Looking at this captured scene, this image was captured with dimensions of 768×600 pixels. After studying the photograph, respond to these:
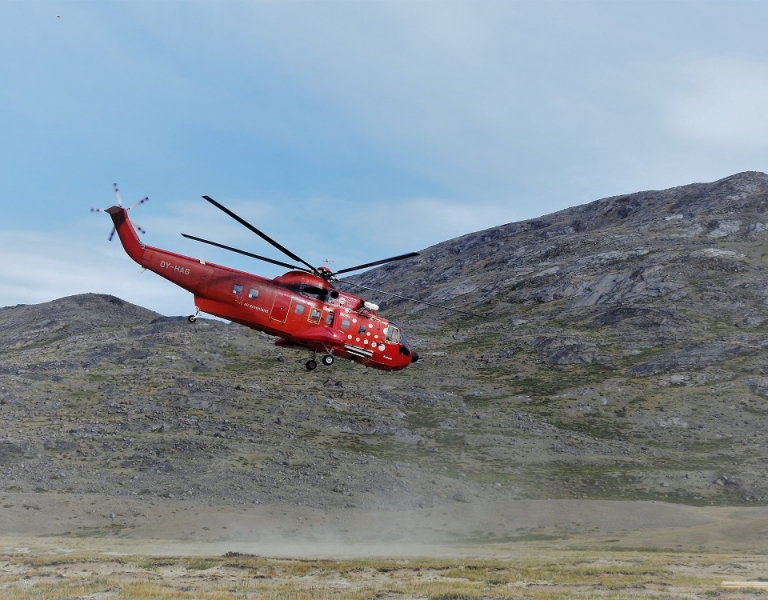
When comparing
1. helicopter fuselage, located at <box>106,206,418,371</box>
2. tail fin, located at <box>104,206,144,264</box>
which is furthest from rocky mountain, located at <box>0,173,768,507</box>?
tail fin, located at <box>104,206,144,264</box>

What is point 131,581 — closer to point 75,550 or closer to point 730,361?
point 75,550

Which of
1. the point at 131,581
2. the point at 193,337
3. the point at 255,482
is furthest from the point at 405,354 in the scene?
the point at 193,337

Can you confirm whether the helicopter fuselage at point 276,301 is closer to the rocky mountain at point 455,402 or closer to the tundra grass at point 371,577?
the tundra grass at point 371,577

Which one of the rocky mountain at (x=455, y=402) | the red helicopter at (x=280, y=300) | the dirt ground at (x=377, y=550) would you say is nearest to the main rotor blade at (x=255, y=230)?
the red helicopter at (x=280, y=300)

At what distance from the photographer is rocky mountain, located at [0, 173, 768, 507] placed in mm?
77062

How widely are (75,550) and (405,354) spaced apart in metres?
25.1

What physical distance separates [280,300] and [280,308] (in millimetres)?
415

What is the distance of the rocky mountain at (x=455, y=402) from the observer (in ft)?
253

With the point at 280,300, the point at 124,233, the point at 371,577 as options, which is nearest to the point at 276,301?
the point at 280,300

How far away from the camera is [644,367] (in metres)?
118

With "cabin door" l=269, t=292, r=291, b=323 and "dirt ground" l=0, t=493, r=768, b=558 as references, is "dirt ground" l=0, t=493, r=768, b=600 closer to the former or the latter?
"dirt ground" l=0, t=493, r=768, b=558

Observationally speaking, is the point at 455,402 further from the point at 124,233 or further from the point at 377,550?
the point at 124,233

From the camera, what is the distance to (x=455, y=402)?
359 feet

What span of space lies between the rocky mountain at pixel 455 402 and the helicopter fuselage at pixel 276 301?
112 ft
